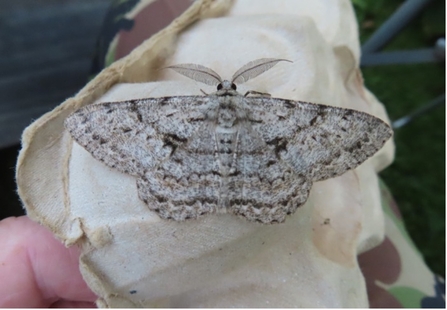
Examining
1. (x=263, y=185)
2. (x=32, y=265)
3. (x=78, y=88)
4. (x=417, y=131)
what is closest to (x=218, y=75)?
(x=263, y=185)

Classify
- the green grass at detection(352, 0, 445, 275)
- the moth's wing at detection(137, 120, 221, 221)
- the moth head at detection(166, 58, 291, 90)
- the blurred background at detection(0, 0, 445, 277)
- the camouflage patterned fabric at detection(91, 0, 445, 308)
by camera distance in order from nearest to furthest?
the moth's wing at detection(137, 120, 221, 221), the moth head at detection(166, 58, 291, 90), the camouflage patterned fabric at detection(91, 0, 445, 308), the blurred background at detection(0, 0, 445, 277), the green grass at detection(352, 0, 445, 275)

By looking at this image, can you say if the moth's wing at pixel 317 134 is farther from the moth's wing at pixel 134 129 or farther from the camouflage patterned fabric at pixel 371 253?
the camouflage patterned fabric at pixel 371 253

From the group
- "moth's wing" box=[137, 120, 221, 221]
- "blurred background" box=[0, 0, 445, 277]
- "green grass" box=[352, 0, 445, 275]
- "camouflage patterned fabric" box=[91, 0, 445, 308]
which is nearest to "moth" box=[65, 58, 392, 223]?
"moth's wing" box=[137, 120, 221, 221]

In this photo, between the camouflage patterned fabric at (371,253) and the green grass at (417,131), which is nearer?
the camouflage patterned fabric at (371,253)

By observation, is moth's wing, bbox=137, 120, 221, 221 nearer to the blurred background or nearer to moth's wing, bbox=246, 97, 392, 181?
moth's wing, bbox=246, 97, 392, 181

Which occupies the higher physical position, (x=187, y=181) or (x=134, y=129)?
(x=134, y=129)

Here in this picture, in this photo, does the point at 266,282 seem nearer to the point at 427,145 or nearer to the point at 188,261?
the point at 188,261

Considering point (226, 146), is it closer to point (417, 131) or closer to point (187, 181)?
point (187, 181)

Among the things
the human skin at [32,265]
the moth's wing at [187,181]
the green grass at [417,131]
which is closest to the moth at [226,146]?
the moth's wing at [187,181]
